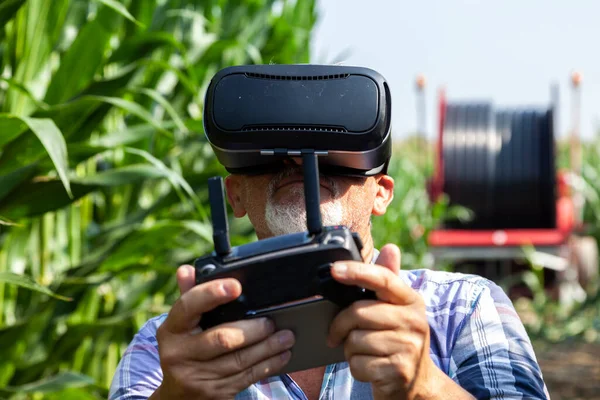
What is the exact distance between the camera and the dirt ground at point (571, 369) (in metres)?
4.54

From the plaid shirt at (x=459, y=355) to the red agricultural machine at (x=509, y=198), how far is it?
5278 mm

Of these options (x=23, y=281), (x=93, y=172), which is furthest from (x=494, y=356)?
(x=93, y=172)

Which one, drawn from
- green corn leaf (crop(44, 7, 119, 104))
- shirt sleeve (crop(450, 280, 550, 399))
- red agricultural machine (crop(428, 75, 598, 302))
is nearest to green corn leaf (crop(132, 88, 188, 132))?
green corn leaf (crop(44, 7, 119, 104))

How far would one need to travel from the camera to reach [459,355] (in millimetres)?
1229

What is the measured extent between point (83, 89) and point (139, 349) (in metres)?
0.85

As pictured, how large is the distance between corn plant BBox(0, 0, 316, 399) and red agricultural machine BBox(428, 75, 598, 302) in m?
4.00

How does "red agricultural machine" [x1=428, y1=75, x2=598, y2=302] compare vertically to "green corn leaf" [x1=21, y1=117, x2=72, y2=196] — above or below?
below

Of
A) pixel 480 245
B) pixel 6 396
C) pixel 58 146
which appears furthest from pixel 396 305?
pixel 480 245

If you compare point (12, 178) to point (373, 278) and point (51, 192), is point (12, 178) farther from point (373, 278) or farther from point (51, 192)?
point (373, 278)

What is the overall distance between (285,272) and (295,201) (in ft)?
0.98

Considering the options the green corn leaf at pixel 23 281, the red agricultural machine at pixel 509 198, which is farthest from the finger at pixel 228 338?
the red agricultural machine at pixel 509 198

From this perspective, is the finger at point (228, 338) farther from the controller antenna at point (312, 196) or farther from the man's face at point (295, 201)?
the man's face at point (295, 201)

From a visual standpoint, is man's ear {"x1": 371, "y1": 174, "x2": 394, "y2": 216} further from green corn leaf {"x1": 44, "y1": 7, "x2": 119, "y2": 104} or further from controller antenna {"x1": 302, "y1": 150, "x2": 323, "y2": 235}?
green corn leaf {"x1": 44, "y1": 7, "x2": 119, "y2": 104}

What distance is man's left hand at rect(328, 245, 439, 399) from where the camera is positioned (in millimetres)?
933
